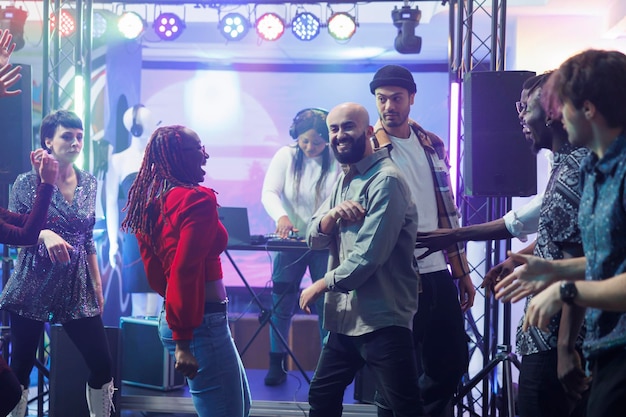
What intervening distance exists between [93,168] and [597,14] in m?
4.86

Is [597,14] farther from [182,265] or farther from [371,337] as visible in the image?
[182,265]

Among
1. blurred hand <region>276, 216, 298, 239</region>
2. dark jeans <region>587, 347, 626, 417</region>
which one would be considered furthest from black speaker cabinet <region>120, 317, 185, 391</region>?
dark jeans <region>587, 347, 626, 417</region>

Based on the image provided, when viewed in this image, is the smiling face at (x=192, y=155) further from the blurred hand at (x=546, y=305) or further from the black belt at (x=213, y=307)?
the blurred hand at (x=546, y=305)

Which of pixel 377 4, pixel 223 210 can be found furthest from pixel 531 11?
pixel 223 210

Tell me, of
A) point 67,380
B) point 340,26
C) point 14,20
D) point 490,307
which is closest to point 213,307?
point 67,380

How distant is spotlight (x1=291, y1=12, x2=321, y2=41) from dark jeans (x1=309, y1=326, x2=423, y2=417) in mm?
4020

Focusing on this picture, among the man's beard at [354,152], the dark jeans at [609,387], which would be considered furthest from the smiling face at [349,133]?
the dark jeans at [609,387]

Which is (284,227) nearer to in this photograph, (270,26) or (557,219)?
(270,26)

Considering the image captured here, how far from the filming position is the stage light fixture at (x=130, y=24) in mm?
6203

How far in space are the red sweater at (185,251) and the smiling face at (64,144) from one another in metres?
1.45

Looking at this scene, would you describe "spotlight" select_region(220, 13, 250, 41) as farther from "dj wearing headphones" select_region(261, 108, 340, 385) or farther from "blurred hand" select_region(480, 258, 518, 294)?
Answer: "blurred hand" select_region(480, 258, 518, 294)

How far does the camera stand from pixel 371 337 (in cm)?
272

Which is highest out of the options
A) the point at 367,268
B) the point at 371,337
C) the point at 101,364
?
the point at 367,268

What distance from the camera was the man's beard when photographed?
111 inches
